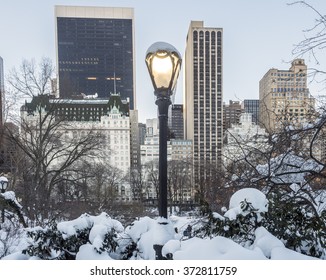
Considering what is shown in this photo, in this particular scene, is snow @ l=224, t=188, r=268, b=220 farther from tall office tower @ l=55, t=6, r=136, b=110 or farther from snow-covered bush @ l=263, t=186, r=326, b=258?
tall office tower @ l=55, t=6, r=136, b=110

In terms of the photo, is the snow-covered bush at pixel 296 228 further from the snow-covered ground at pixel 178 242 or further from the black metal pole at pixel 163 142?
the black metal pole at pixel 163 142

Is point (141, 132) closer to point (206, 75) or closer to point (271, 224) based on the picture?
point (206, 75)

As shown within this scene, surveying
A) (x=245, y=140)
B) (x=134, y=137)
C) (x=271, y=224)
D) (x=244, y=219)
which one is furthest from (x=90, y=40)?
(x=134, y=137)

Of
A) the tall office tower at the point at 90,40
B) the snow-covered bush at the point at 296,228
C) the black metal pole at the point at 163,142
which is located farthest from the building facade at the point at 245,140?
the tall office tower at the point at 90,40

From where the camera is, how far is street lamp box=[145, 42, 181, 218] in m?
1.97

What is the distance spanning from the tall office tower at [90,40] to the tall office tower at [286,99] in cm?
349

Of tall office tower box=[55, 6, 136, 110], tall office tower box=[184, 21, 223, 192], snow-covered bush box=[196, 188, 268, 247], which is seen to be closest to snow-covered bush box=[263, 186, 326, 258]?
snow-covered bush box=[196, 188, 268, 247]

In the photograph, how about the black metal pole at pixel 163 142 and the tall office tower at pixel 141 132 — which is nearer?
the black metal pole at pixel 163 142

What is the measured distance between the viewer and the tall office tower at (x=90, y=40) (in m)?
5.65

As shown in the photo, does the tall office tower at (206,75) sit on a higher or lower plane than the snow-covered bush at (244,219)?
higher

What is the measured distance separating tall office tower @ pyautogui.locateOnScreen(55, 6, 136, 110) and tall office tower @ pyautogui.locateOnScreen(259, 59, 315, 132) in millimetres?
3488

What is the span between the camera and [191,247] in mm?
1901
